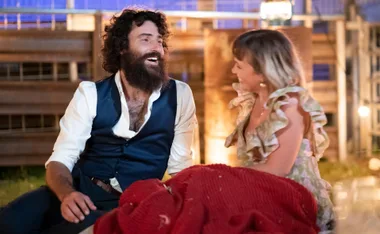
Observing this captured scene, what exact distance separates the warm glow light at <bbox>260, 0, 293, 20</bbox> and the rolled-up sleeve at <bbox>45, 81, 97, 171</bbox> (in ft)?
7.77

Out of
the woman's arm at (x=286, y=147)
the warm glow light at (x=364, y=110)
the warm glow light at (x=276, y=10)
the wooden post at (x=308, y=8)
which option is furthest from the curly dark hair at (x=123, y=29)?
the warm glow light at (x=364, y=110)

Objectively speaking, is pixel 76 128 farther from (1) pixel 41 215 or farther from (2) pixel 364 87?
(2) pixel 364 87

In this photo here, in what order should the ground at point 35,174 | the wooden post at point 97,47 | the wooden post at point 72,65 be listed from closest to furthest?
1. the ground at point 35,174
2. the wooden post at point 97,47
3. the wooden post at point 72,65

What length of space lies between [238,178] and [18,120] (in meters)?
4.31

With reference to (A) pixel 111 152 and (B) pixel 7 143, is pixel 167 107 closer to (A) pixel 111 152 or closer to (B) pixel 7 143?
(A) pixel 111 152

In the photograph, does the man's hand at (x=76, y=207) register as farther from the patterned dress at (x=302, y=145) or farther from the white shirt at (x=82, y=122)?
the patterned dress at (x=302, y=145)

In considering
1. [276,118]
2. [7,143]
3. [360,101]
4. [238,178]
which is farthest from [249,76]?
[360,101]

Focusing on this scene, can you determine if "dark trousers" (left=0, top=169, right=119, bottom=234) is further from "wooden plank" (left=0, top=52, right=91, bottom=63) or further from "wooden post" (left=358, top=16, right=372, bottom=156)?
"wooden post" (left=358, top=16, right=372, bottom=156)

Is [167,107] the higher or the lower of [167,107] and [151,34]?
the lower

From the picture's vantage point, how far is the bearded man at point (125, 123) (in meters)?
2.93

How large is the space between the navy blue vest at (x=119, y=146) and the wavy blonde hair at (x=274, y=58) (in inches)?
26.5

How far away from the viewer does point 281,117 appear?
2410mm

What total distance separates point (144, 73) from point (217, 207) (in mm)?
988

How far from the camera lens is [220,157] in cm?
499
